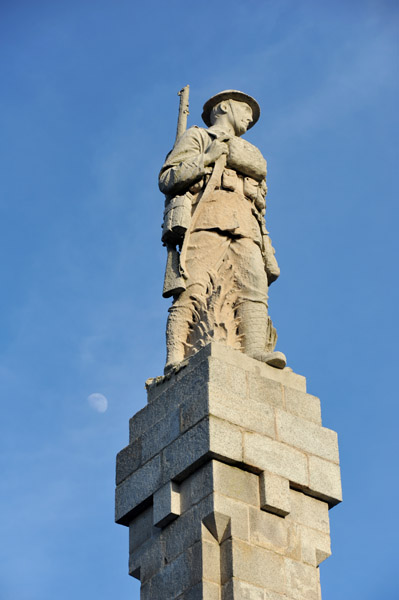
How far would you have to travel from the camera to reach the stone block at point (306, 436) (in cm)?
1219

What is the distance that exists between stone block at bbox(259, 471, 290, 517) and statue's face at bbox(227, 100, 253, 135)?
16.2 feet

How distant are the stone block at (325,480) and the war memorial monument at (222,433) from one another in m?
0.01

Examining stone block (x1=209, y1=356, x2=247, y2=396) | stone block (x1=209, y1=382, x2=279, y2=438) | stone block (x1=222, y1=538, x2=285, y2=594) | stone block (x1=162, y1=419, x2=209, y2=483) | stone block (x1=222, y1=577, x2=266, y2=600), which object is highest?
Result: stone block (x1=209, y1=356, x2=247, y2=396)

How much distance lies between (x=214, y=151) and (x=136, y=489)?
4221 millimetres

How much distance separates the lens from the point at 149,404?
41.9 ft

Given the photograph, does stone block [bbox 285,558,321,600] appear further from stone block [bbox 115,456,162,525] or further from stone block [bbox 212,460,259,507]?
stone block [bbox 115,456,162,525]

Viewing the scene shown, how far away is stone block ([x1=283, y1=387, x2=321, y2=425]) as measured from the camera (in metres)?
12.5

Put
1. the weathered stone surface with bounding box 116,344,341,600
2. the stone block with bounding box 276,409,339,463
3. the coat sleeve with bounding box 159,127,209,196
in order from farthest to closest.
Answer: the coat sleeve with bounding box 159,127,209,196 → the stone block with bounding box 276,409,339,463 → the weathered stone surface with bounding box 116,344,341,600

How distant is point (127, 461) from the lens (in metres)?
12.7

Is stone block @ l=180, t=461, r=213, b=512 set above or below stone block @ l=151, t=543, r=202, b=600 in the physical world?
above

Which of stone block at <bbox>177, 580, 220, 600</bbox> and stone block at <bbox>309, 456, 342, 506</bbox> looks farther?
stone block at <bbox>309, 456, 342, 506</bbox>

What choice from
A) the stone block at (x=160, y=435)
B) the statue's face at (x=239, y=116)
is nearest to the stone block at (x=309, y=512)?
the stone block at (x=160, y=435)

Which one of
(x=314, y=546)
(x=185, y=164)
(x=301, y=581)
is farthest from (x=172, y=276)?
(x=301, y=581)

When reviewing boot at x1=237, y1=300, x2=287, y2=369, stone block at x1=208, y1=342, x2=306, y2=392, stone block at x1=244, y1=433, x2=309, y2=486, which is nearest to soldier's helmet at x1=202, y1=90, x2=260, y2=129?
boot at x1=237, y1=300, x2=287, y2=369
